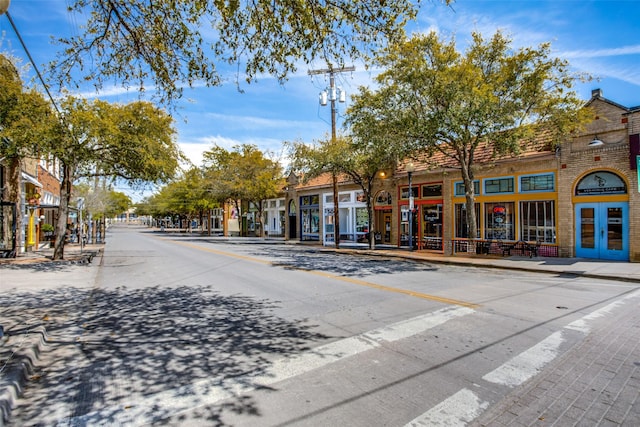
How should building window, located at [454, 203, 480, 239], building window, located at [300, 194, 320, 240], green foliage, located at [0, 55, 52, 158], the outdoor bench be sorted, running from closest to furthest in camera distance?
green foliage, located at [0, 55, 52, 158] < the outdoor bench < building window, located at [454, 203, 480, 239] < building window, located at [300, 194, 320, 240]

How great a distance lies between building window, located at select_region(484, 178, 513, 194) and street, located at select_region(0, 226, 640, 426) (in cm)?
791

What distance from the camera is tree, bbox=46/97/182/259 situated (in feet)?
46.4

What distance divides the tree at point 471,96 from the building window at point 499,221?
3845mm

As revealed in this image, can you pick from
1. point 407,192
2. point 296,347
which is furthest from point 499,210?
point 296,347

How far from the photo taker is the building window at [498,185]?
1781 centimetres

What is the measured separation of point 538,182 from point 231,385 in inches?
664

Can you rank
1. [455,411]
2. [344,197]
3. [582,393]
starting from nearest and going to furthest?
1. [455,411]
2. [582,393]
3. [344,197]

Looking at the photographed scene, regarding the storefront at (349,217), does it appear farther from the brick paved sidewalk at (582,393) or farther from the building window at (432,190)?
the brick paved sidewalk at (582,393)

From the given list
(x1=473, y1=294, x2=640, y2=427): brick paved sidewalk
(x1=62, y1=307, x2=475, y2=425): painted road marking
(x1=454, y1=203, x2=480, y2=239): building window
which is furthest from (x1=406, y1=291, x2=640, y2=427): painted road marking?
(x1=454, y1=203, x2=480, y2=239): building window

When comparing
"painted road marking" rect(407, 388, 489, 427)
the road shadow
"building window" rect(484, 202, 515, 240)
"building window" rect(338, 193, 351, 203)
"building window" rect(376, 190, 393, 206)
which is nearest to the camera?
"painted road marking" rect(407, 388, 489, 427)

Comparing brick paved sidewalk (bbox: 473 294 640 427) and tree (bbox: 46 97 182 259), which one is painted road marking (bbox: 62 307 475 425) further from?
tree (bbox: 46 97 182 259)

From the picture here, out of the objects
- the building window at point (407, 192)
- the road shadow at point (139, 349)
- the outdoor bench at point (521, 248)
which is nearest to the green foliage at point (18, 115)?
the road shadow at point (139, 349)

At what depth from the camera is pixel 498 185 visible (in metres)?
18.2

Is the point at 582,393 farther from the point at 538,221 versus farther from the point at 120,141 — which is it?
the point at 120,141
